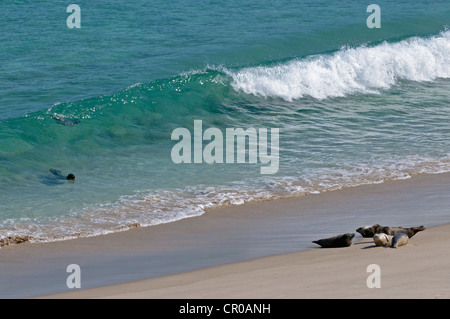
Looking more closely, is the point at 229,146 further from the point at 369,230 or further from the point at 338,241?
the point at 338,241

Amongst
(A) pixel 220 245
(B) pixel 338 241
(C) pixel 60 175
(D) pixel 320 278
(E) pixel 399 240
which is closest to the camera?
(D) pixel 320 278

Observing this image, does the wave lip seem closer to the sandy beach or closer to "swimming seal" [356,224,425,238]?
"swimming seal" [356,224,425,238]

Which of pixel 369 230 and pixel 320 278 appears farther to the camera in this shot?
pixel 369 230

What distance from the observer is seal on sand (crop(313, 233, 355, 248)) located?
711 cm

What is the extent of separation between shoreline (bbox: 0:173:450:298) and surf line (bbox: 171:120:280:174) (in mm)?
1705

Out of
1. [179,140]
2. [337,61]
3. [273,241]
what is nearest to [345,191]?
[273,241]

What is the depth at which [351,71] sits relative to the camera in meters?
17.4

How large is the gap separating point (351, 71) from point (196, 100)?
4.39 m

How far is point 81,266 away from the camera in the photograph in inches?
282

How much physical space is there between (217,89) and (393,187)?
21.3ft

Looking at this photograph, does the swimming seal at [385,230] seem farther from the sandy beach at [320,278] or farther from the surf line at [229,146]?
the surf line at [229,146]

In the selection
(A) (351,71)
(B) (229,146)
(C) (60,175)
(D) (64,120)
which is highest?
(A) (351,71)

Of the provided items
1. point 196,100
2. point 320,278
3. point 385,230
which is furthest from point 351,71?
point 320,278
